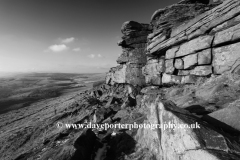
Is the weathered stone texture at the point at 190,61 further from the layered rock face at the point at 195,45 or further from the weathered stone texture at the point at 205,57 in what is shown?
the weathered stone texture at the point at 205,57

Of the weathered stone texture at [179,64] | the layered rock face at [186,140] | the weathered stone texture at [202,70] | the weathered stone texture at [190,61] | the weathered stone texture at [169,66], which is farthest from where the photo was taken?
the weathered stone texture at [169,66]

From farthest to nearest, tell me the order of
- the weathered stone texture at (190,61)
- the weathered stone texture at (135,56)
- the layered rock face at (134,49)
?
the weathered stone texture at (135,56), the layered rock face at (134,49), the weathered stone texture at (190,61)

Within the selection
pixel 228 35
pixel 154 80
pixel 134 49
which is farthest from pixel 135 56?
pixel 228 35

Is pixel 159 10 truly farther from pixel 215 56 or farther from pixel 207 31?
pixel 215 56

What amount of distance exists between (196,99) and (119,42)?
1959 cm

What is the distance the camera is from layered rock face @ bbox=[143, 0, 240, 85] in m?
10.6

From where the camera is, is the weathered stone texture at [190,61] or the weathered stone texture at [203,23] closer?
the weathered stone texture at [203,23]

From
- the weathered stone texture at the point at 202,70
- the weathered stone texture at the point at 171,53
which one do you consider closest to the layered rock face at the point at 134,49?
the weathered stone texture at the point at 171,53

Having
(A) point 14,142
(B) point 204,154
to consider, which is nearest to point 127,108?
(B) point 204,154

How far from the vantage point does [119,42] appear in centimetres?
2456

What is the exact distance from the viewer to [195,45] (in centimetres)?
1322

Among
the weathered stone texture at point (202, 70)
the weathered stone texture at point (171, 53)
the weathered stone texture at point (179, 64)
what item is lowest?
the weathered stone texture at point (202, 70)

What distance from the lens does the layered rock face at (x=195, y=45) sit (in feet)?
34.7

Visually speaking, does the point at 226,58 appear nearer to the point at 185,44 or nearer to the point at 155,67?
the point at 185,44
